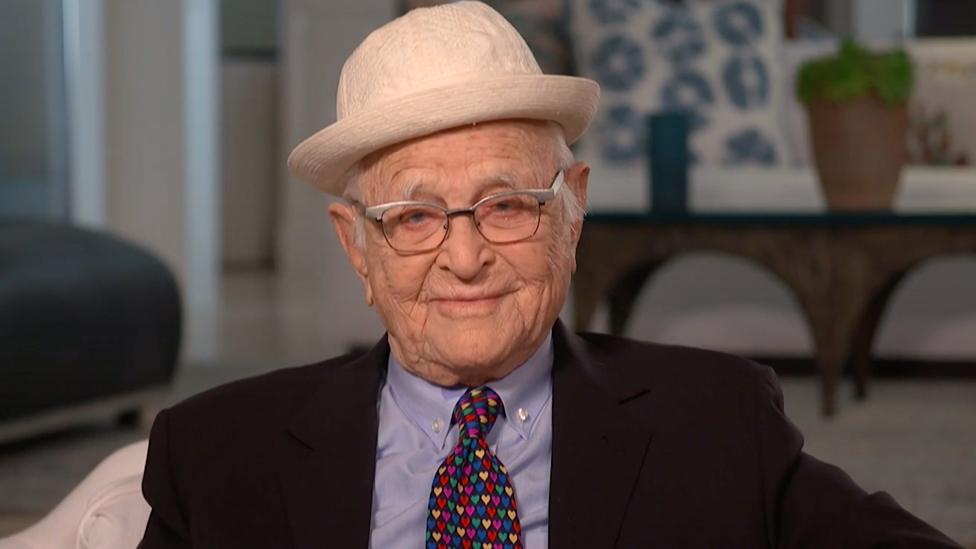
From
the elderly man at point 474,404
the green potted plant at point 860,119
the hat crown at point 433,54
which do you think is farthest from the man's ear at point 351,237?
the green potted plant at point 860,119

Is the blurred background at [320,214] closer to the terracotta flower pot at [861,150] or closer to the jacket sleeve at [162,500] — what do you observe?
the terracotta flower pot at [861,150]

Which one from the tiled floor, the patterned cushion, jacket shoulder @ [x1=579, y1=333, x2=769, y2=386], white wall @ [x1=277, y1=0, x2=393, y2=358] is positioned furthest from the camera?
the patterned cushion

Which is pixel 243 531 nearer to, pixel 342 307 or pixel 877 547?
pixel 877 547

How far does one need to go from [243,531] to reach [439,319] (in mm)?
259

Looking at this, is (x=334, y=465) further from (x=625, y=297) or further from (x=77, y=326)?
(x=625, y=297)

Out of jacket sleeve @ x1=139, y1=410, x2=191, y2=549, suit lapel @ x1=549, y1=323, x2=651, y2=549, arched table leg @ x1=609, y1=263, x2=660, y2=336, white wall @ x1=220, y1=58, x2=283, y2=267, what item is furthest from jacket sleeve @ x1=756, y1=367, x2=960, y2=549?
white wall @ x1=220, y1=58, x2=283, y2=267

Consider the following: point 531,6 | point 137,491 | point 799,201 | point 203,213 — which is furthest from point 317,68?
point 137,491

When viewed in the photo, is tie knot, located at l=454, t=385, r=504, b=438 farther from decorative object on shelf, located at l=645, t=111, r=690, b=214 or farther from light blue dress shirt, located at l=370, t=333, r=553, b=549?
decorative object on shelf, located at l=645, t=111, r=690, b=214

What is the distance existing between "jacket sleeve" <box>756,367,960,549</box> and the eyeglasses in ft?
0.88

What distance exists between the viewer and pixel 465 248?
58.1 inches

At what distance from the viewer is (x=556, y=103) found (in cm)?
151

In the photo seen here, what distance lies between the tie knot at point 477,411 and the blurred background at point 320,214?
1.87 metres

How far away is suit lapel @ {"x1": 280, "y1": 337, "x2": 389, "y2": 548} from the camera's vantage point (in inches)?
59.7

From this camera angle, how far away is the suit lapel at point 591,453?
1.49 m
